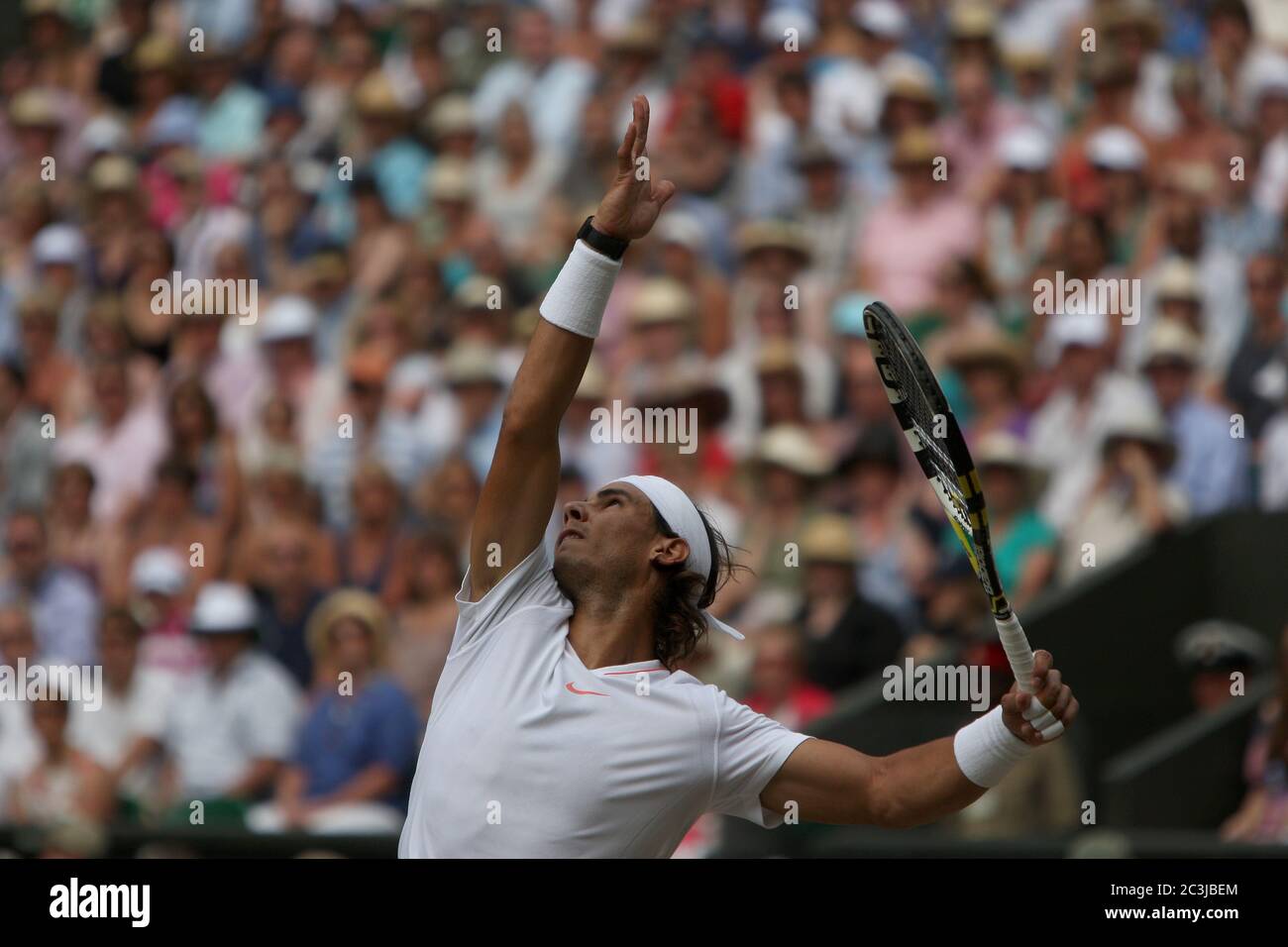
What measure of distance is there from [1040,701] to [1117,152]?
551 cm

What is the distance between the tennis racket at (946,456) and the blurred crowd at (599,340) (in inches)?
133

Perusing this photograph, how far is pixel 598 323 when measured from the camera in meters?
5.20

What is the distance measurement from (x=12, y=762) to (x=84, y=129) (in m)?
4.93

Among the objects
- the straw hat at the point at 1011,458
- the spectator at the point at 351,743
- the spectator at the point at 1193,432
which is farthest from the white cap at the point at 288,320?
the spectator at the point at 1193,432

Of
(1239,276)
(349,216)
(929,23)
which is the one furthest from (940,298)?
(349,216)

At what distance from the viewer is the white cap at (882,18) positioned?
36.4ft

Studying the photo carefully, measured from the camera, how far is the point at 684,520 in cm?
543

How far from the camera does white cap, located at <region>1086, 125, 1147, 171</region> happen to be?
9859 mm

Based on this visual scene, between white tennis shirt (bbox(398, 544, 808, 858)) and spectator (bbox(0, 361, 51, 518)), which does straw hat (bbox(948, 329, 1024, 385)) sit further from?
spectator (bbox(0, 361, 51, 518))

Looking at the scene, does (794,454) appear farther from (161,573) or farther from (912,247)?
(161,573)

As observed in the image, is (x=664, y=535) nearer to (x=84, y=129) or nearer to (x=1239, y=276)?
(x=1239, y=276)

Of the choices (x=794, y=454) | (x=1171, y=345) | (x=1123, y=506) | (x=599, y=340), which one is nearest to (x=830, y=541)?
(x=794, y=454)

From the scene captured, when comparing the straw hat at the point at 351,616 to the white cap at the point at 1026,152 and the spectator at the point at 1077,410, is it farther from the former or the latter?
the white cap at the point at 1026,152

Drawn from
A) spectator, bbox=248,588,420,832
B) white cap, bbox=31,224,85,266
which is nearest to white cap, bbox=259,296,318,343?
white cap, bbox=31,224,85,266
